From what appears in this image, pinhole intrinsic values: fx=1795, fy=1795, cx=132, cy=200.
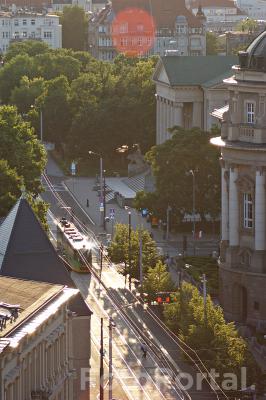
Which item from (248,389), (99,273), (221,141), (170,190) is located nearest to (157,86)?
(170,190)

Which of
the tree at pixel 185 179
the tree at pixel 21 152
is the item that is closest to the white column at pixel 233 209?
the tree at pixel 185 179

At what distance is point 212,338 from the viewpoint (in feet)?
316

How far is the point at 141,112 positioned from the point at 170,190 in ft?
174

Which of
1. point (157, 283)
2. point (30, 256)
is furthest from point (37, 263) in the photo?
point (157, 283)

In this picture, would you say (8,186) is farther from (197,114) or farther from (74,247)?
(197,114)

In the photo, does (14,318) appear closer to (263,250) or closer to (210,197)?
(263,250)

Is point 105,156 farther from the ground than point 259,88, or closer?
closer

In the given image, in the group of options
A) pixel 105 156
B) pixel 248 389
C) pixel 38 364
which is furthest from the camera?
pixel 105 156

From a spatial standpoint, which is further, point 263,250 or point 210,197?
point 210,197

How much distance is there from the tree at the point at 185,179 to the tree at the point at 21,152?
9.09 meters

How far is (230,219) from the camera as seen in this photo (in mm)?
114500

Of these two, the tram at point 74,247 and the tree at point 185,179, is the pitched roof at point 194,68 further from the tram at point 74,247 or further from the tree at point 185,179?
the tram at point 74,247

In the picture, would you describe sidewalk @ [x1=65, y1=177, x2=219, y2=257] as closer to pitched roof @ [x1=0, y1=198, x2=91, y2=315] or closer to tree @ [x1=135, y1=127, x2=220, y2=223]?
tree @ [x1=135, y1=127, x2=220, y2=223]

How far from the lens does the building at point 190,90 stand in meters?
176
